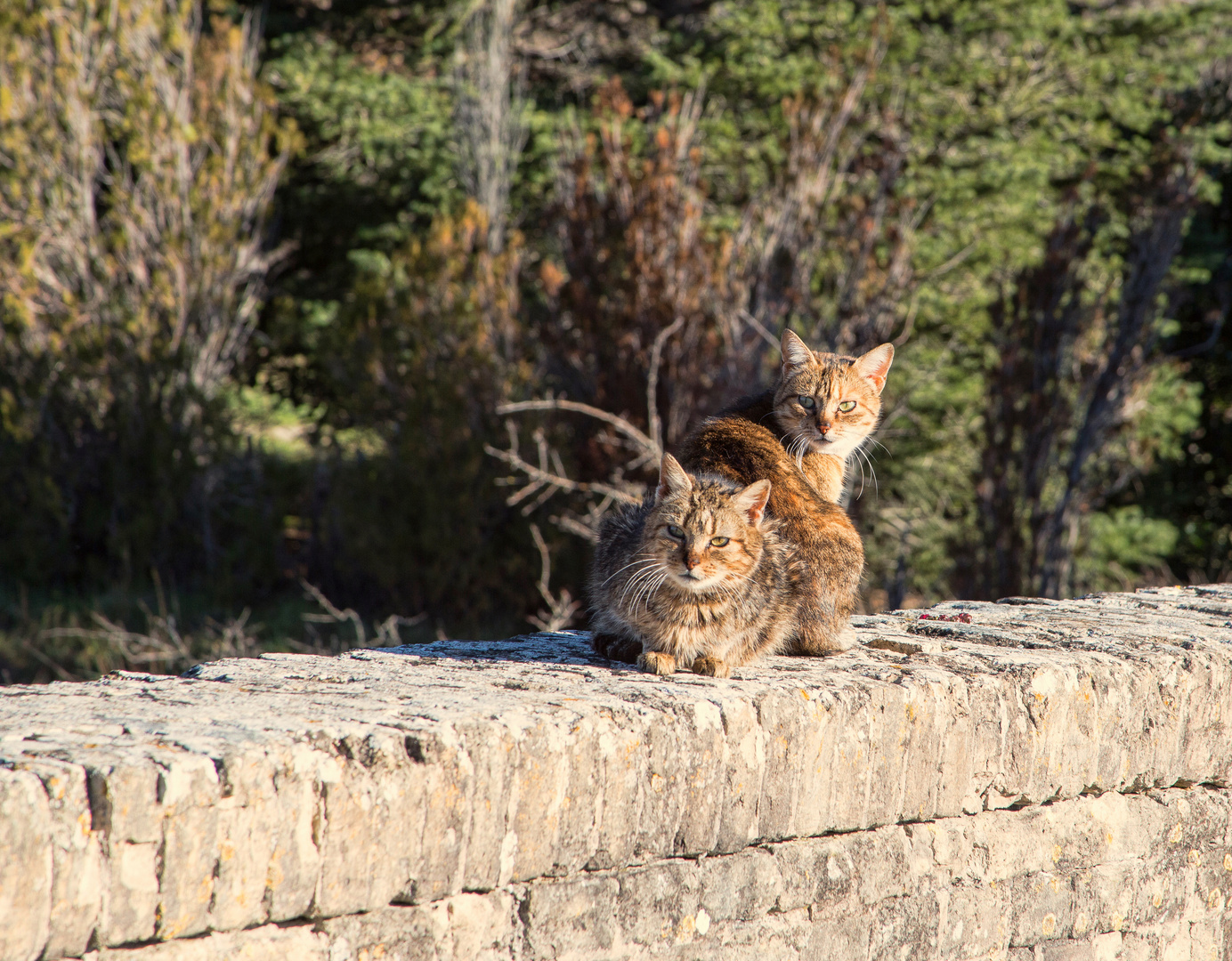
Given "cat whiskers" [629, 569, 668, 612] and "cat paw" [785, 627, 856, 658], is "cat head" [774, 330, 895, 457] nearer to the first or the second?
"cat paw" [785, 627, 856, 658]

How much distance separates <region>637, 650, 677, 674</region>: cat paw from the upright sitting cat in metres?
0.40

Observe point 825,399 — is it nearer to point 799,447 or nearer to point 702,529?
point 799,447

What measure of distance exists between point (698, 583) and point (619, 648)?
1.03 feet

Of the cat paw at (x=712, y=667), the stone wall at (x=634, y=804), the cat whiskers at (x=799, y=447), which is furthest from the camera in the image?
the cat whiskers at (x=799, y=447)

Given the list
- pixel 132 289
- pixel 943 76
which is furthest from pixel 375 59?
pixel 943 76

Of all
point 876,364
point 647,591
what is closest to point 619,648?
point 647,591

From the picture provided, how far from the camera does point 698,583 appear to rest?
2.34 meters

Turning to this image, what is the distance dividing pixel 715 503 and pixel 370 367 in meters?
7.82

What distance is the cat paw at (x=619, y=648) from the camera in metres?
2.52

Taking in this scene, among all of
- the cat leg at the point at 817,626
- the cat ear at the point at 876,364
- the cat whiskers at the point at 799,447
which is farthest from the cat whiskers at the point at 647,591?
the cat ear at the point at 876,364

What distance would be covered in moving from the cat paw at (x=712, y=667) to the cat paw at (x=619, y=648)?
0.68ft

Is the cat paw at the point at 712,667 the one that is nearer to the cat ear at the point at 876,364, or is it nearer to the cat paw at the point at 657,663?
the cat paw at the point at 657,663

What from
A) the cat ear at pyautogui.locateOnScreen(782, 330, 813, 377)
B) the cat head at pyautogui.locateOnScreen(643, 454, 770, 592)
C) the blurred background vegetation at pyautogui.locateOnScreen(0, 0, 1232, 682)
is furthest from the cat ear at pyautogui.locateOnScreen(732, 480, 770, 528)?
the blurred background vegetation at pyautogui.locateOnScreen(0, 0, 1232, 682)

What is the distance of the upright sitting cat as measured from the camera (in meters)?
2.61
